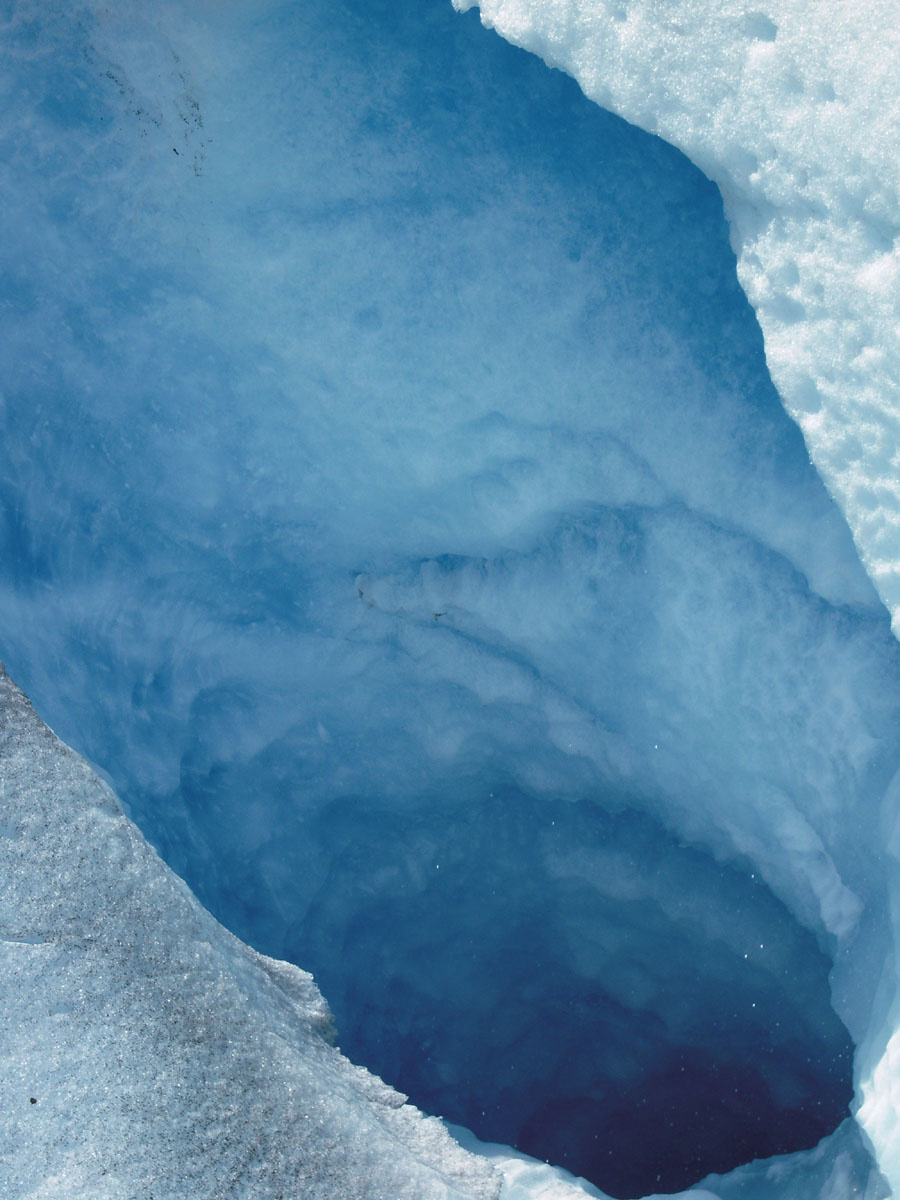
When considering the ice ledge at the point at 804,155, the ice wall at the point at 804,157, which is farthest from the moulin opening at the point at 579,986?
the ice ledge at the point at 804,155

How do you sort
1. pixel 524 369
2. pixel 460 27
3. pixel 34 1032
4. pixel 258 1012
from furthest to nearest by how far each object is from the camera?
1. pixel 524 369
2. pixel 460 27
3. pixel 258 1012
4. pixel 34 1032

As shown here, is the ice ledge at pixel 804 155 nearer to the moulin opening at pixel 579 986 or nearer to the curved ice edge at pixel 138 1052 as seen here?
the curved ice edge at pixel 138 1052

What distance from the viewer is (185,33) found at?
77.4 inches

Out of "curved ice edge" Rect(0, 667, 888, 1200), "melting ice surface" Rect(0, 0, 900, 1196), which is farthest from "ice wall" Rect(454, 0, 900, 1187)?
"curved ice edge" Rect(0, 667, 888, 1200)

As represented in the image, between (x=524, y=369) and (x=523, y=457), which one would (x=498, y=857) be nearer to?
(x=523, y=457)

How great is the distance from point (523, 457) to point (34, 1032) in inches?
55.2

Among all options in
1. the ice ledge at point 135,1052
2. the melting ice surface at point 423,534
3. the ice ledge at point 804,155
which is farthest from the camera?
the melting ice surface at point 423,534

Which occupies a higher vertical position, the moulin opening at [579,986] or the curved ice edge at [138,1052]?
the curved ice edge at [138,1052]

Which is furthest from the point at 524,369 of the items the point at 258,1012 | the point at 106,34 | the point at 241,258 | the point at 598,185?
the point at 258,1012

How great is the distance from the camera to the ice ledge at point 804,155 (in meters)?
1.44

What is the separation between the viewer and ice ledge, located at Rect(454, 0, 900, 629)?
1.44 metres

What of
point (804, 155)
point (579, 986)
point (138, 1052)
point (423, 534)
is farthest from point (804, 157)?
point (579, 986)

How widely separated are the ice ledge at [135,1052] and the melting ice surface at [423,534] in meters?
0.82

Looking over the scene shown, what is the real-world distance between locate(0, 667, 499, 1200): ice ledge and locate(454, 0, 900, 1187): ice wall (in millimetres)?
922
